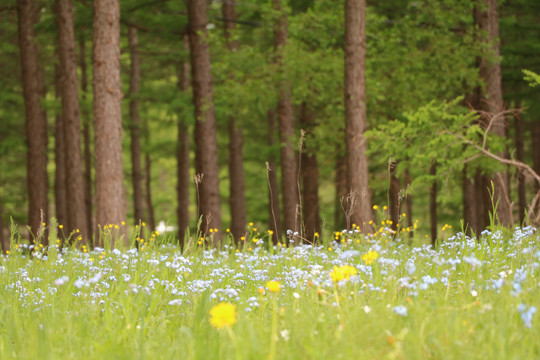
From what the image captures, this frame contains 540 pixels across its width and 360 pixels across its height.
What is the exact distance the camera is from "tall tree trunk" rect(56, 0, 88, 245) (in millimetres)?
15320

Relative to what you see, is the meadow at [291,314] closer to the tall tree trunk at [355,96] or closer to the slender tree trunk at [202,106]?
the tall tree trunk at [355,96]

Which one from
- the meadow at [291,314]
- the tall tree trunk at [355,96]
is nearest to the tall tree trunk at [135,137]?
the tall tree trunk at [355,96]

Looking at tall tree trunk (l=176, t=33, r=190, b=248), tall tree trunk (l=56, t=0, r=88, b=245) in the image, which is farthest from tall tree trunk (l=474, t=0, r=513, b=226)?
tall tree trunk (l=176, t=33, r=190, b=248)

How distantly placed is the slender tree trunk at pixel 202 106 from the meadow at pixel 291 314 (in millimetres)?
8404

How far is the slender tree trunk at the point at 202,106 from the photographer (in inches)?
538

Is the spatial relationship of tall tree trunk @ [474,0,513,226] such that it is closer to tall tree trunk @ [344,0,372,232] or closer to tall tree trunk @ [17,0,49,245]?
tall tree trunk @ [344,0,372,232]

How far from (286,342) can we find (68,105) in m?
13.9

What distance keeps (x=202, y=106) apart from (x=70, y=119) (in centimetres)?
426

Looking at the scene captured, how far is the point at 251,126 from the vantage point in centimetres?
2472

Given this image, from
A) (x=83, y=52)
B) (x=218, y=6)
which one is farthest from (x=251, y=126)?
(x=83, y=52)

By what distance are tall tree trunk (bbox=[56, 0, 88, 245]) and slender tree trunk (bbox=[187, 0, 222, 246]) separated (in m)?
3.71

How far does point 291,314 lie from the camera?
11.2ft

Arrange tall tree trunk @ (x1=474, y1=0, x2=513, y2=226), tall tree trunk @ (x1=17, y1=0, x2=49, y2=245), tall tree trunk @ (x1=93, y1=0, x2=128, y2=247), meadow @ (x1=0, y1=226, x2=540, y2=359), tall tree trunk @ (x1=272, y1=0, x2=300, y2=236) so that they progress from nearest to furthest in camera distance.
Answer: meadow @ (x1=0, y1=226, x2=540, y2=359) < tall tree trunk @ (x1=93, y1=0, x2=128, y2=247) < tall tree trunk @ (x1=474, y1=0, x2=513, y2=226) < tall tree trunk @ (x1=272, y1=0, x2=300, y2=236) < tall tree trunk @ (x1=17, y1=0, x2=49, y2=245)

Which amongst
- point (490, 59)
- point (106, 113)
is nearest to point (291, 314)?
point (106, 113)
